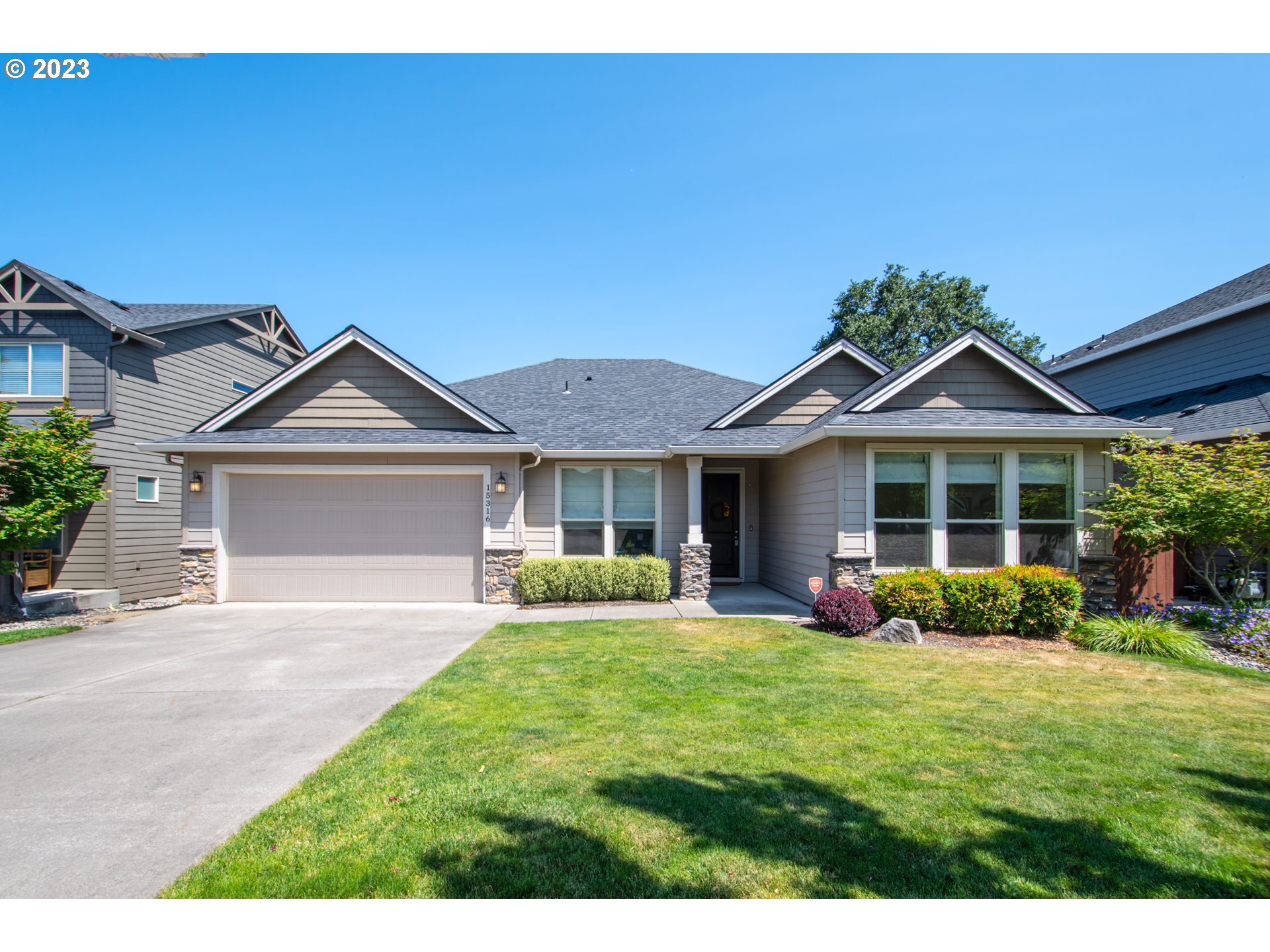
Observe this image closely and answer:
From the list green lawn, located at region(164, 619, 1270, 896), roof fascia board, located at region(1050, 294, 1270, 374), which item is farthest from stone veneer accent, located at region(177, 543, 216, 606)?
roof fascia board, located at region(1050, 294, 1270, 374)

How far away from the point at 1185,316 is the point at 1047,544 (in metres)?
9.49

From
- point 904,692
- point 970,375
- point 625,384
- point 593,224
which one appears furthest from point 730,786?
point 625,384

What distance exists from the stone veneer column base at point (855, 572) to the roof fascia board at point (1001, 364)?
2.42 meters

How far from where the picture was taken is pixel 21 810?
3.52 m

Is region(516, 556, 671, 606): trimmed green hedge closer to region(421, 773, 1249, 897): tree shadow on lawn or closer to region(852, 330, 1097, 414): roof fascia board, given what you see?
region(852, 330, 1097, 414): roof fascia board

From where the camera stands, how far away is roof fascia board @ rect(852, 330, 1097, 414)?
10.2 meters

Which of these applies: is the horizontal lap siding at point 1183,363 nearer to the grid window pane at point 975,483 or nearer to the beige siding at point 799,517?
the grid window pane at point 975,483

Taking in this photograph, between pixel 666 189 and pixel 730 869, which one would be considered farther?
pixel 666 189

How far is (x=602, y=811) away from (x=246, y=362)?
16941mm

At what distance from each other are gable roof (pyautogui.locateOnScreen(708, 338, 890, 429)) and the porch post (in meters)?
0.96

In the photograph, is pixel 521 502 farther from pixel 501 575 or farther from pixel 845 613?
pixel 845 613

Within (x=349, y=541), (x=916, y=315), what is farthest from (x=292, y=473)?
(x=916, y=315)

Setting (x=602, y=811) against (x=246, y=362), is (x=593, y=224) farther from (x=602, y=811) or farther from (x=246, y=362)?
(x=602, y=811)

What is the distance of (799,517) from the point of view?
454 inches
